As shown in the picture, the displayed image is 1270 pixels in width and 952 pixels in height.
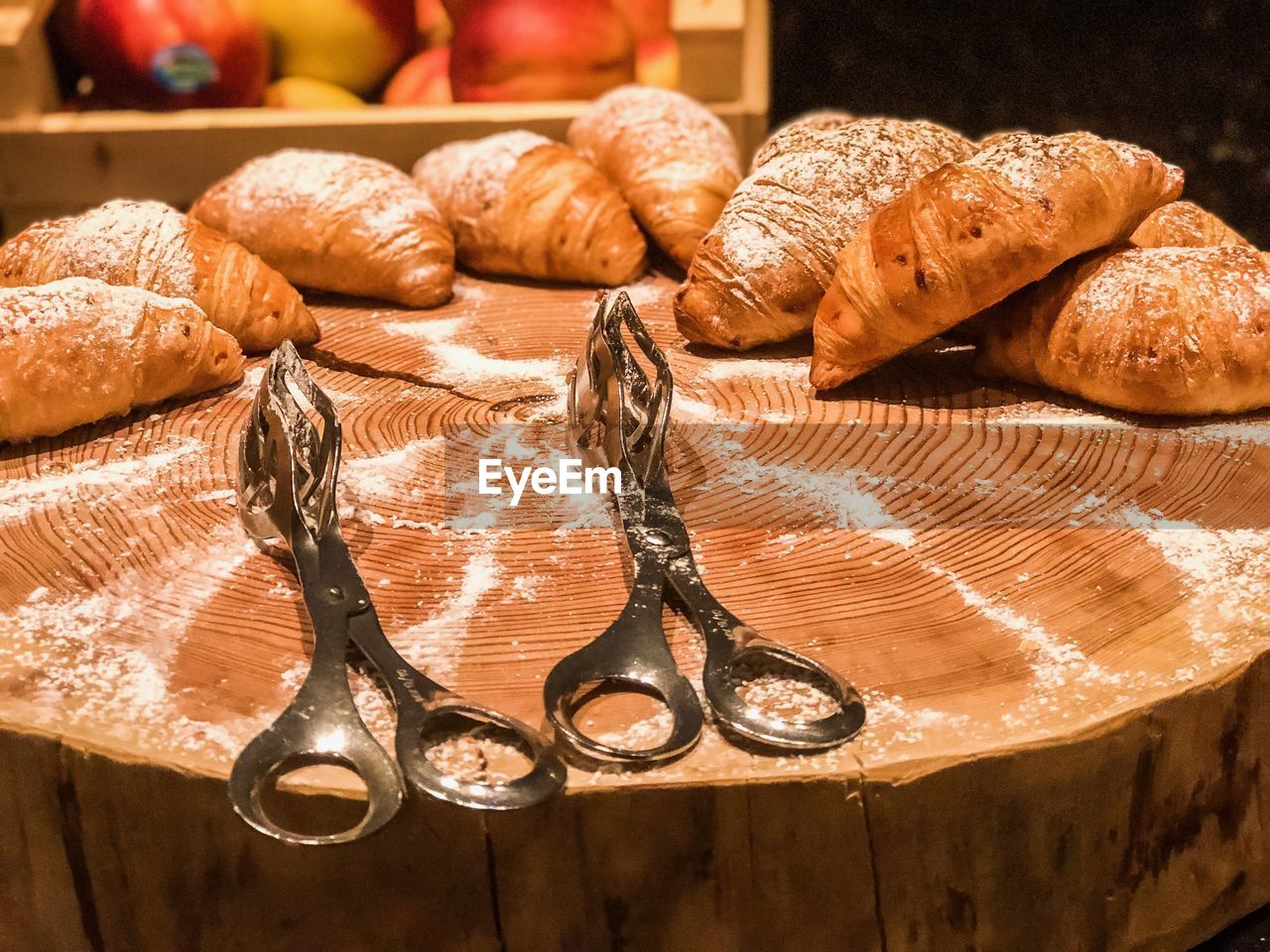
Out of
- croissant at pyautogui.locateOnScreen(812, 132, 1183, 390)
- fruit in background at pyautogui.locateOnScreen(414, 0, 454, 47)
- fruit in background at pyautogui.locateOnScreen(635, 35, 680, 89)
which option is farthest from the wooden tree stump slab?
fruit in background at pyautogui.locateOnScreen(414, 0, 454, 47)

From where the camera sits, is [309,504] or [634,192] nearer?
[309,504]

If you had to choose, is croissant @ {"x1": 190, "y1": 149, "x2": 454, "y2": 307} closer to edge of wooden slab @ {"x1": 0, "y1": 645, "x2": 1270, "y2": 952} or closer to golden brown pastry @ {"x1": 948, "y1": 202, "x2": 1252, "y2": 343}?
golden brown pastry @ {"x1": 948, "y1": 202, "x2": 1252, "y2": 343}

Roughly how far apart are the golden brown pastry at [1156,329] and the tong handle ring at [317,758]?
704mm

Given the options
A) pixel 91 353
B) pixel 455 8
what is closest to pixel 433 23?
pixel 455 8

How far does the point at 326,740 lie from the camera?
0.64m

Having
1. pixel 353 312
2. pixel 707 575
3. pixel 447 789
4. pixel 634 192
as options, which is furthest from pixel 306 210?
pixel 447 789

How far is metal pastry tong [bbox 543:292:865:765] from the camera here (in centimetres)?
65

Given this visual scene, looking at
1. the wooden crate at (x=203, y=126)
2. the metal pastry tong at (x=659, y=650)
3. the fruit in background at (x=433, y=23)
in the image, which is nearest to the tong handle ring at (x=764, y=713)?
the metal pastry tong at (x=659, y=650)

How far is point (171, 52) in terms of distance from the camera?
1646 mm

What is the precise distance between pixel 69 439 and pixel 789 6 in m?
1.34

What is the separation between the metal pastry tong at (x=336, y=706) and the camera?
2.02 feet

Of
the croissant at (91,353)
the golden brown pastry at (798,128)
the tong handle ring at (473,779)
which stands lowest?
the tong handle ring at (473,779)

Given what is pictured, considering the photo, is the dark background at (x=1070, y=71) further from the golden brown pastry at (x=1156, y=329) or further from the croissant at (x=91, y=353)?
the croissant at (x=91, y=353)

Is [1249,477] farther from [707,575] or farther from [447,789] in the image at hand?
[447,789]
